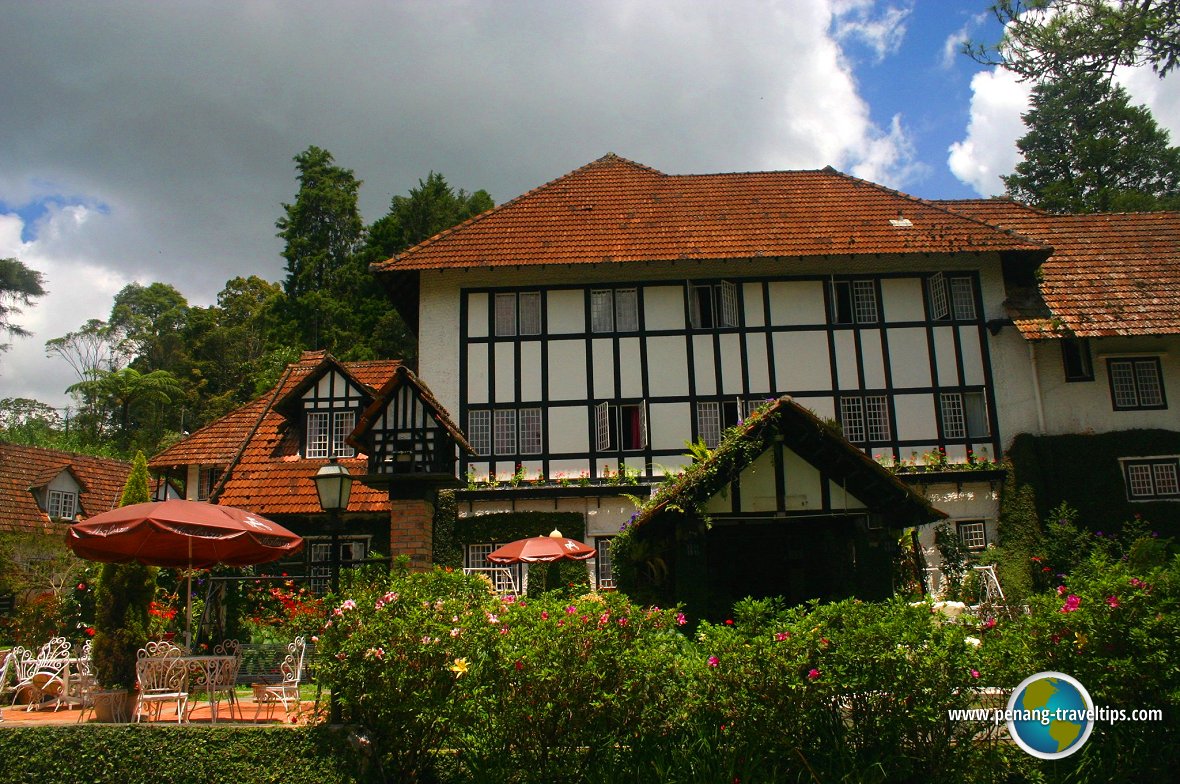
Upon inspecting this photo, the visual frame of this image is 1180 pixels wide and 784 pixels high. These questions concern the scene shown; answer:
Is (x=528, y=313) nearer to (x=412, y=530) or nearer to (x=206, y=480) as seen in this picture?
(x=206, y=480)

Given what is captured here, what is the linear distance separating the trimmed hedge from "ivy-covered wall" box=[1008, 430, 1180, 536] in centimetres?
1781

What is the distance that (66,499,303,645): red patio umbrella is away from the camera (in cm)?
977

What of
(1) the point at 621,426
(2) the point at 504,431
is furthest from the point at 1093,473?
(2) the point at 504,431

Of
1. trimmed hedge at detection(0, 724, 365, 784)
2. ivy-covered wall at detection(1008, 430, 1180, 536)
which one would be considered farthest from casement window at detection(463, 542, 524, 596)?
trimmed hedge at detection(0, 724, 365, 784)

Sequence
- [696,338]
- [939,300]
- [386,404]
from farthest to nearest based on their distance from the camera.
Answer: [939,300] → [696,338] → [386,404]

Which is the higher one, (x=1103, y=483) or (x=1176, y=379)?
(x=1176, y=379)

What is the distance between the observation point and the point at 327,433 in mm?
22406

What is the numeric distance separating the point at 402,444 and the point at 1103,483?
16364mm

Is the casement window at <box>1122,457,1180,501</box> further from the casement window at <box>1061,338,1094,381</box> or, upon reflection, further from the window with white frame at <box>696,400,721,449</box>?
the window with white frame at <box>696,400,721,449</box>

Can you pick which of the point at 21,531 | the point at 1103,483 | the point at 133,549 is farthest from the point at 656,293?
the point at 21,531

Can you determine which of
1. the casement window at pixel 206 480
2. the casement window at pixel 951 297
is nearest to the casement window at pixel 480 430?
the casement window at pixel 206 480

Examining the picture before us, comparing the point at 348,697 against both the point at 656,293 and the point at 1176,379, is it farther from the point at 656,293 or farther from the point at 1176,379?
the point at 1176,379

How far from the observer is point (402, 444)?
14.1 m

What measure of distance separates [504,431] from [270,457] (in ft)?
19.6
